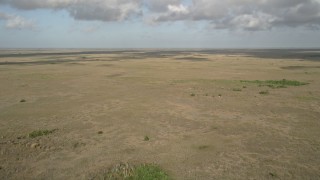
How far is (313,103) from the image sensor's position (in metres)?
22.0

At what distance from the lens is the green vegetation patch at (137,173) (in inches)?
391

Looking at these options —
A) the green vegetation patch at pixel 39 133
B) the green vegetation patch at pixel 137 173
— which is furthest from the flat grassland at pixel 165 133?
the green vegetation patch at pixel 137 173

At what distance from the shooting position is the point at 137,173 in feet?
33.4

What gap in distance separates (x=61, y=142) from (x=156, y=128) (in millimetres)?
4856

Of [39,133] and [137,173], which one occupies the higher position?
[137,173]

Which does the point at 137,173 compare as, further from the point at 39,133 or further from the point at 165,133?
the point at 39,133

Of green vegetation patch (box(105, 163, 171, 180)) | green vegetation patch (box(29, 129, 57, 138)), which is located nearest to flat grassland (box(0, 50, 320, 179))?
green vegetation patch (box(29, 129, 57, 138))

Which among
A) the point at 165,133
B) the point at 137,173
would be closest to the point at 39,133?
the point at 165,133

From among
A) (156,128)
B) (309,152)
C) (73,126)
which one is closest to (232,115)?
(156,128)

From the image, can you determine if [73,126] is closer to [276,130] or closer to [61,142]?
[61,142]

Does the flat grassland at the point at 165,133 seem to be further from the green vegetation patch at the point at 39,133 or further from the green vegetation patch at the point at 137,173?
the green vegetation patch at the point at 137,173

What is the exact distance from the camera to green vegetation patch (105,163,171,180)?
9.92 meters

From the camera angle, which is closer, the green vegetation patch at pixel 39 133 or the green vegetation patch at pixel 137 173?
the green vegetation patch at pixel 137 173

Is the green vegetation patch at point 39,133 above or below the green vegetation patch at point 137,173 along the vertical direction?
below
